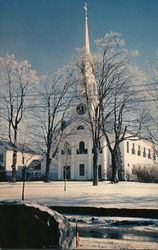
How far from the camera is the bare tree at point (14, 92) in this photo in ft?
40.5

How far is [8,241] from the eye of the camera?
11.3 feet

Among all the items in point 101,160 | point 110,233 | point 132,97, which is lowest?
point 110,233

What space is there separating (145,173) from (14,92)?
1121 cm

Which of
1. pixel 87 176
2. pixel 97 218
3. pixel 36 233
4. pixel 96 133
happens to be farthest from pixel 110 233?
pixel 87 176

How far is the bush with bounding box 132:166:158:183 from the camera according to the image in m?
17.9

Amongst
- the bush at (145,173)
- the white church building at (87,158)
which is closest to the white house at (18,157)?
the white church building at (87,158)

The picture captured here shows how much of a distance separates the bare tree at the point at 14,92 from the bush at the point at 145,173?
9.49 m

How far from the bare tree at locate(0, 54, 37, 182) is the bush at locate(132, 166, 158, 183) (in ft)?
31.1

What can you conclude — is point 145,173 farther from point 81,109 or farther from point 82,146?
point 81,109

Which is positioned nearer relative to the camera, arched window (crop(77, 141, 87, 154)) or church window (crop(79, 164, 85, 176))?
church window (crop(79, 164, 85, 176))

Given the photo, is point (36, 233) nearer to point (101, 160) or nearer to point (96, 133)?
point (96, 133)

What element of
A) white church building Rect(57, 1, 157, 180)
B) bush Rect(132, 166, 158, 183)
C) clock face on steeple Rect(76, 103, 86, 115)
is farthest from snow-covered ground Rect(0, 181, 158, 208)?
white church building Rect(57, 1, 157, 180)

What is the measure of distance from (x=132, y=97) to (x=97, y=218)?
8699mm

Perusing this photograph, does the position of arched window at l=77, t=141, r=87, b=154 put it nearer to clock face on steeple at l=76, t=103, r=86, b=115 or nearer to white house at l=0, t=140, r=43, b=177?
white house at l=0, t=140, r=43, b=177
